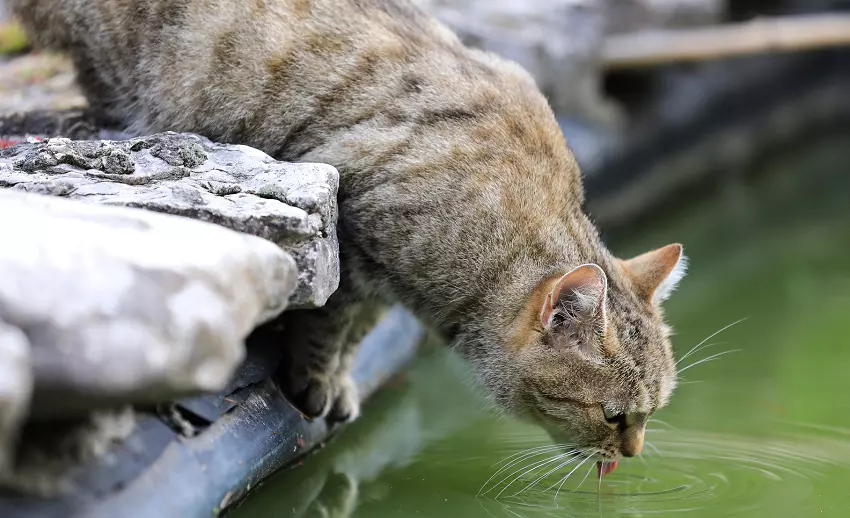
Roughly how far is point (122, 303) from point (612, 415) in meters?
1.86

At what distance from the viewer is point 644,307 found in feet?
11.8

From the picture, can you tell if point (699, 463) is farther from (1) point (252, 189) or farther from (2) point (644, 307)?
(1) point (252, 189)

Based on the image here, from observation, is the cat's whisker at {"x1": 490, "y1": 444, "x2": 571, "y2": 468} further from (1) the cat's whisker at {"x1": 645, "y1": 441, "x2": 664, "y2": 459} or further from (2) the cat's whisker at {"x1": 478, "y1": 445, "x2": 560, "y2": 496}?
(1) the cat's whisker at {"x1": 645, "y1": 441, "x2": 664, "y2": 459}

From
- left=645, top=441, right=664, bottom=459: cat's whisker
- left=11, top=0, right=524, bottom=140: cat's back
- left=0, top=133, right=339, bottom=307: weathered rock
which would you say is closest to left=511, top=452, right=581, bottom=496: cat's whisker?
left=645, top=441, right=664, bottom=459: cat's whisker

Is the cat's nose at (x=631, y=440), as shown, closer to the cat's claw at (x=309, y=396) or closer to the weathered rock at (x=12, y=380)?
the cat's claw at (x=309, y=396)

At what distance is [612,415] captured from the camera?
3.42 meters

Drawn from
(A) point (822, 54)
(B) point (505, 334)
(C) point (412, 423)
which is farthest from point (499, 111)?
(A) point (822, 54)

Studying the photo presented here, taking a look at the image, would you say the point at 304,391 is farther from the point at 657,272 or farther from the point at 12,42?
the point at 12,42

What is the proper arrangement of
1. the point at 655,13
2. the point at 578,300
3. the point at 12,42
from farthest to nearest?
the point at 655,13 < the point at 12,42 < the point at 578,300

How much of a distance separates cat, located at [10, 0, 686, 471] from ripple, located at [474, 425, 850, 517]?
6.9 inches

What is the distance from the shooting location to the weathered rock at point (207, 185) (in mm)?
2850

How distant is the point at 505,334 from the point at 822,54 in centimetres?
971

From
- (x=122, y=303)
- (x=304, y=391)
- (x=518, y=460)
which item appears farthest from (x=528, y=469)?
(x=122, y=303)

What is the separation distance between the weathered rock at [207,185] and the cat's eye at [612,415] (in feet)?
3.19
